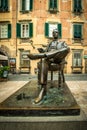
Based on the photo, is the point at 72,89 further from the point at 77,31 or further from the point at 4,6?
the point at 4,6

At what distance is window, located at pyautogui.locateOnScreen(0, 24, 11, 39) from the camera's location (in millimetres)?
28484

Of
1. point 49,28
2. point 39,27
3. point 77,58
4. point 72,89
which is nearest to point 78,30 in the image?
point 77,58

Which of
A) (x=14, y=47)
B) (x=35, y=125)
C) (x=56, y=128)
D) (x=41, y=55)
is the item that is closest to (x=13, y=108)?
(x=35, y=125)

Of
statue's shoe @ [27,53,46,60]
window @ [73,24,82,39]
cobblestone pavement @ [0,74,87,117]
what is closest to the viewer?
statue's shoe @ [27,53,46,60]

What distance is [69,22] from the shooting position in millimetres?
28875

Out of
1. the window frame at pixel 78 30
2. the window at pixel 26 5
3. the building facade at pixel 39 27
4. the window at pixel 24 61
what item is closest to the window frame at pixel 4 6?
the building facade at pixel 39 27

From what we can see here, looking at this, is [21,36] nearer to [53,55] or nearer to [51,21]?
[51,21]

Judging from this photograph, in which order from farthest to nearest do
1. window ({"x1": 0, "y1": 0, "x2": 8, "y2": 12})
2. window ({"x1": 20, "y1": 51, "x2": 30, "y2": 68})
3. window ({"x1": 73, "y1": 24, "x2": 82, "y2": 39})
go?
window ({"x1": 73, "y1": 24, "x2": 82, "y2": 39})
window ({"x1": 0, "y1": 0, "x2": 8, "y2": 12})
window ({"x1": 20, "y1": 51, "x2": 30, "y2": 68})

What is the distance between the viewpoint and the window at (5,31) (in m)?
28.5

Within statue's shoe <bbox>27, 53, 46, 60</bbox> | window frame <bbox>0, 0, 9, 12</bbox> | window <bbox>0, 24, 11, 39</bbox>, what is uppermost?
window frame <bbox>0, 0, 9, 12</bbox>

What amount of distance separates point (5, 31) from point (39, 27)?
141 inches

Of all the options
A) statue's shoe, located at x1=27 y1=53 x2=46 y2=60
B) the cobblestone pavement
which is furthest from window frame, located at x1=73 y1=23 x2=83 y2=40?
statue's shoe, located at x1=27 y1=53 x2=46 y2=60

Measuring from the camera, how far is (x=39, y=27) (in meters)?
28.2

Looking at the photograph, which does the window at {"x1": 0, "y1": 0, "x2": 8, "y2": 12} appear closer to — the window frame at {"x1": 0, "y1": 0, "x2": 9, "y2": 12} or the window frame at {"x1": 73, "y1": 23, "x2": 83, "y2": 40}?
the window frame at {"x1": 0, "y1": 0, "x2": 9, "y2": 12}
